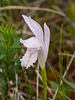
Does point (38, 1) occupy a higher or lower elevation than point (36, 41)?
higher

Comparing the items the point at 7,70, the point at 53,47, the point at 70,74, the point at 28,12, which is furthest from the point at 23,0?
the point at 7,70

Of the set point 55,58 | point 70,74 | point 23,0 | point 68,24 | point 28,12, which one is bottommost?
point 70,74

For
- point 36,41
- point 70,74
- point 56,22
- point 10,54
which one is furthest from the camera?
point 56,22

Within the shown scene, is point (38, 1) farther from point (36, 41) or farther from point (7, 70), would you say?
point (36, 41)

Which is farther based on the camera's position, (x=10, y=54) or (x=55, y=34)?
(x=55, y=34)

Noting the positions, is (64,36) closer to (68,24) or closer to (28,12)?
(68,24)

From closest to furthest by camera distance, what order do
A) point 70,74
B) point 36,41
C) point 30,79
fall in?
point 36,41 < point 30,79 < point 70,74

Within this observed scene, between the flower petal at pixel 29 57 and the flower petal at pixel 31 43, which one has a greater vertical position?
the flower petal at pixel 31 43

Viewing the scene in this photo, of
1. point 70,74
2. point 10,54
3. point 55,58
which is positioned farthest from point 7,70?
point 55,58

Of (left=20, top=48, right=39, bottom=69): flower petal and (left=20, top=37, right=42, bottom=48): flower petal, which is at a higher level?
(left=20, top=37, right=42, bottom=48): flower petal
